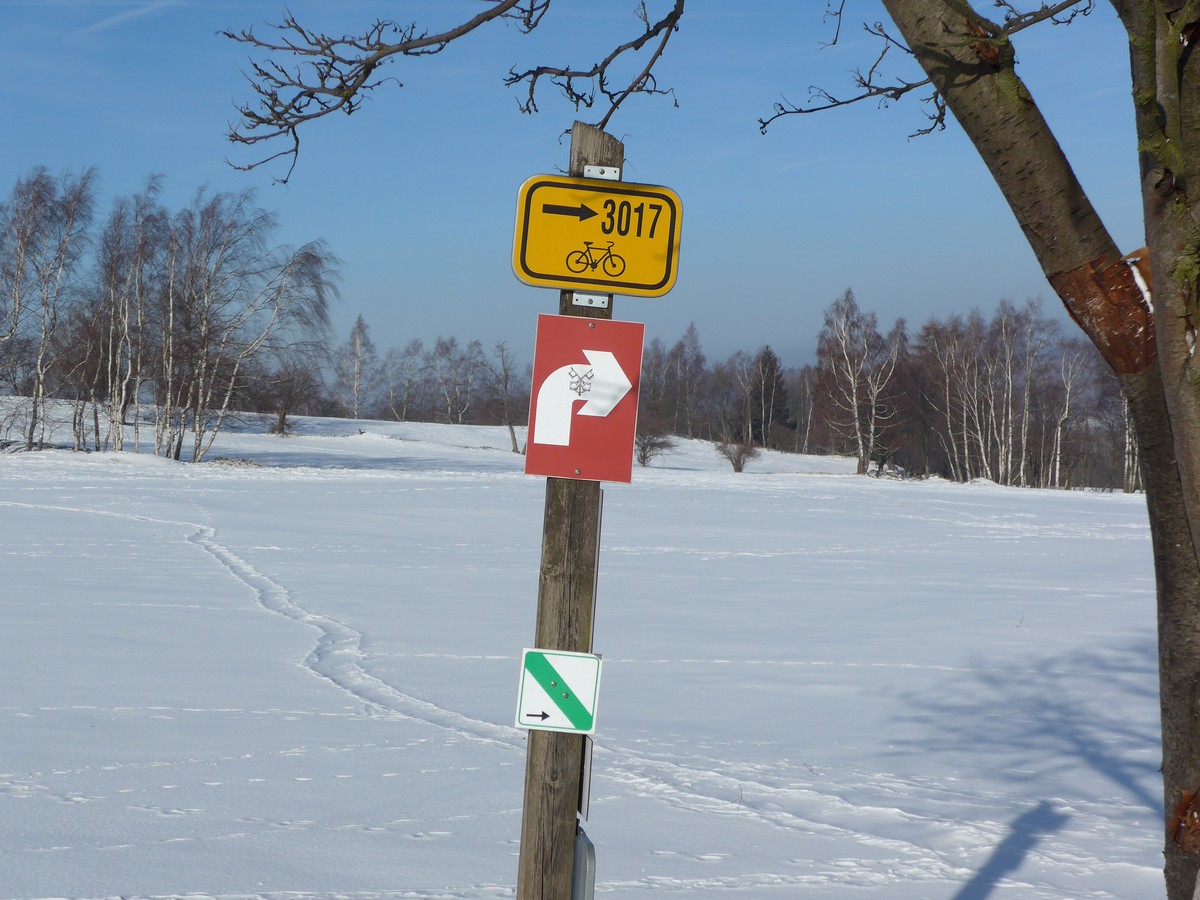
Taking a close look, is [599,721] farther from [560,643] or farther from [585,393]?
[585,393]

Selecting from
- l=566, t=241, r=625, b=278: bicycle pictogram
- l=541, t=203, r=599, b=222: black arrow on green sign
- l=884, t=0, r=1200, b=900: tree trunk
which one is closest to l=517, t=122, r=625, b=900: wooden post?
l=566, t=241, r=625, b=278: bicycle pictogram

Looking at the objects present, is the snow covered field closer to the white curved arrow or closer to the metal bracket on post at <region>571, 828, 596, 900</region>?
the metal bracket on post at <region>571, 828, 596, 900</region>

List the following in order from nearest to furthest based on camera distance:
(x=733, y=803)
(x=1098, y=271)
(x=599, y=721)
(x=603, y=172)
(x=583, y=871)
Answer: (x=1098, y=271)
(x=583, y=871)
(x=603, y=172)
(x=733, y=803)
(x=599, y=721)

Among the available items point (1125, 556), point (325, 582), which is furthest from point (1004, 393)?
point (325, 582)

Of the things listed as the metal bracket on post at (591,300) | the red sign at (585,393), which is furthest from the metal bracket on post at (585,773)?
the metal bracket on post at (591,300)

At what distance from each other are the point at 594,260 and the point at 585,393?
14.2 inches

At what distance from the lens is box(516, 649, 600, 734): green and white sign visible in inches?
113

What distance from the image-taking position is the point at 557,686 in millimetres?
2887

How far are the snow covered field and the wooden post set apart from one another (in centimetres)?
94

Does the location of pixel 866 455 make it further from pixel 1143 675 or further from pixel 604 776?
pixel 604 776

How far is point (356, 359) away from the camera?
81750 mm

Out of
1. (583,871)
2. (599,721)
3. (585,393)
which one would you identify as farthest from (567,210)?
(599,721)

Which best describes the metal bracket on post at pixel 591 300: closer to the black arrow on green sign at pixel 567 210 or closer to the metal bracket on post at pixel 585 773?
the black arrow on green sign at pixel 567 210

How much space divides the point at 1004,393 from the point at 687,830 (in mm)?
49429
